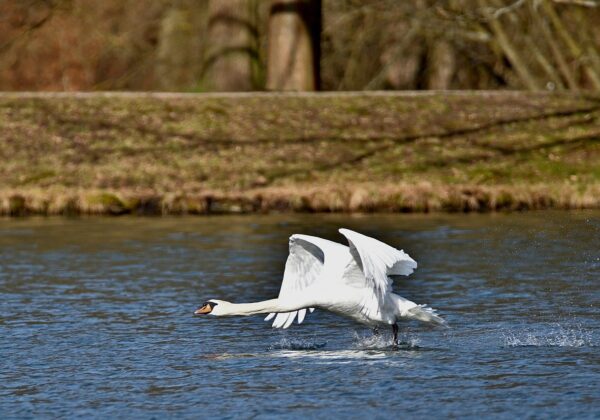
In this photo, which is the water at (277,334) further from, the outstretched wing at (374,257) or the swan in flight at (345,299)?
the outstretched wing at (374,257)

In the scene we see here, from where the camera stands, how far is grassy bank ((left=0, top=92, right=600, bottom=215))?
22625mm

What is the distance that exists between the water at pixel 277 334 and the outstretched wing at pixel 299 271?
0.24 meters

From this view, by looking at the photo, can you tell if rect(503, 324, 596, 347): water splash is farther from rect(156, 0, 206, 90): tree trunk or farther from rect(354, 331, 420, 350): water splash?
rect(156, 0, 206, 90): tree trunk

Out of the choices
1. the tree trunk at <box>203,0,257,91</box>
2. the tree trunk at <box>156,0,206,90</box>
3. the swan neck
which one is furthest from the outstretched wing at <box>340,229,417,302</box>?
the tree trunk at <box>156,0,206,90</box>

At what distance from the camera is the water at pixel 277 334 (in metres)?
9.10

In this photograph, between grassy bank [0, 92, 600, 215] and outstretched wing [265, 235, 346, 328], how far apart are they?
10.1 meters

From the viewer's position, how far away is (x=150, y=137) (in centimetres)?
2678

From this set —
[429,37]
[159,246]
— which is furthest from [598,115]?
[159,246]

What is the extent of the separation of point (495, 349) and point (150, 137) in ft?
55.2

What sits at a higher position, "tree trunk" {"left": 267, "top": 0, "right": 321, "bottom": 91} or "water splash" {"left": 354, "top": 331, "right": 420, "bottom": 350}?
"tree trunk" {"left": 267, "top": 0, "right": 321, "bottom": 91}

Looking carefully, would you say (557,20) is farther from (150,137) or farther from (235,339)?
(235,339)

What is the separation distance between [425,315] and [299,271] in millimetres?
1299

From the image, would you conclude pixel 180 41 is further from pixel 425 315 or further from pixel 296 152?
pixel 425 315

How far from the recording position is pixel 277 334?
1198 cm
